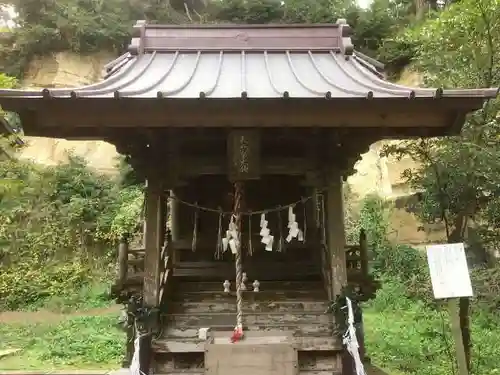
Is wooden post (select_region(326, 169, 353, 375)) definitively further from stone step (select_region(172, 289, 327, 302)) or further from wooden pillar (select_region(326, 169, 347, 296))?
stone step (select_region(172, 289, 327, 302))

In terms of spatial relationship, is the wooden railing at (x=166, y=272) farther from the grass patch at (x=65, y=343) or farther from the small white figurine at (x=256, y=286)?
the grass patch at (x=65, y=343)

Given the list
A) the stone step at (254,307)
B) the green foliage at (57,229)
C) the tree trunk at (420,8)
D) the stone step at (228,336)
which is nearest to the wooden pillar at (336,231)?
the stone step at (254,307)

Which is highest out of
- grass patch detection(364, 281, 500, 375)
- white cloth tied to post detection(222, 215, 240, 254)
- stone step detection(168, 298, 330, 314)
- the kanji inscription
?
the kanji inscription

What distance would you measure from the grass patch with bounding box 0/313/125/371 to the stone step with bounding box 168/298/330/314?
171 inches

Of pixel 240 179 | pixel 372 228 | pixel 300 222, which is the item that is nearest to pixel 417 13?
pixel 372 228

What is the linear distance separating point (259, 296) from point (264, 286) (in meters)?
0.51

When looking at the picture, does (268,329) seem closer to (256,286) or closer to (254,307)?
(254,307)

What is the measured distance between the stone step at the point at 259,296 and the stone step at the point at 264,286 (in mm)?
163

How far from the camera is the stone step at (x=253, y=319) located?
18.0 feet

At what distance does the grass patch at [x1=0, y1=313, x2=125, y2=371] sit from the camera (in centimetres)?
941

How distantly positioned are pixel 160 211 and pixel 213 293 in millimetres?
1269

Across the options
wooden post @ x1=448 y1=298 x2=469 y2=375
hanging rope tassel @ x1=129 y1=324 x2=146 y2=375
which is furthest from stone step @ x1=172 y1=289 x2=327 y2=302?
wooden post @ x1=448 y1=298 x2=469 y2=375

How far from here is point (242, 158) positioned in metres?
5.09

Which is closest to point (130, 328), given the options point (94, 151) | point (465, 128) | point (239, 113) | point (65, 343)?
point (239, 113)
